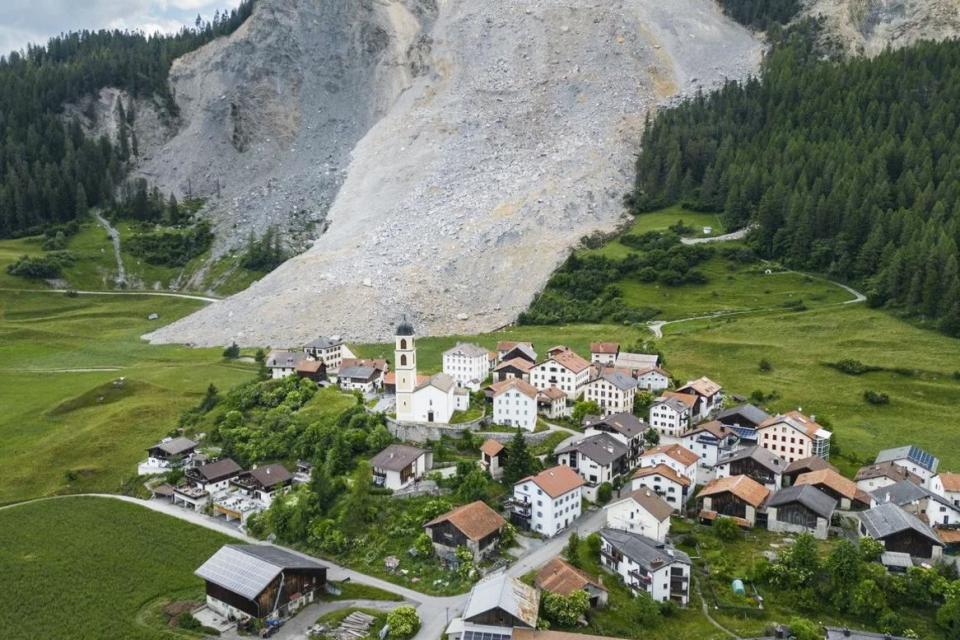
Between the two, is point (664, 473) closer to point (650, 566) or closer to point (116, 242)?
point (650, 566)

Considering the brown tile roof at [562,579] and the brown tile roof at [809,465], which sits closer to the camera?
the brown tile roof at [562,579]

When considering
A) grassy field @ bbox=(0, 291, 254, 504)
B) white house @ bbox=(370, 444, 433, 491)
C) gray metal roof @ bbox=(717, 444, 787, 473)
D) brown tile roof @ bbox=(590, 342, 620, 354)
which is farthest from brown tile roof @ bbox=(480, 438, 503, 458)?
grassy field @ bbox=(0, 291, 254, 504)

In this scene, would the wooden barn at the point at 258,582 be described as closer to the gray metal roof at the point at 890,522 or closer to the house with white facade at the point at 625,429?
the house with white facade at the point at 625,429

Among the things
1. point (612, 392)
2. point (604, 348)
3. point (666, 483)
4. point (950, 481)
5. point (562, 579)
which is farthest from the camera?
point (604, 348)

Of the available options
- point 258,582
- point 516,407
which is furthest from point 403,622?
point 516,407

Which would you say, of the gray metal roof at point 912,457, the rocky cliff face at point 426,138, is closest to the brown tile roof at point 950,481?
the gray metal roof at point 912,457
